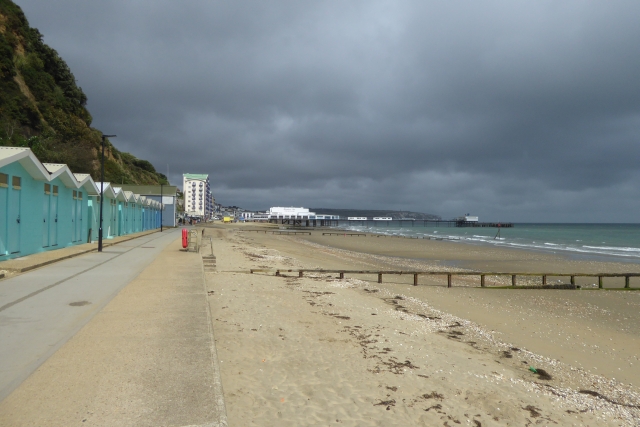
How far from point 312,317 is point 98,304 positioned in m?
4.39

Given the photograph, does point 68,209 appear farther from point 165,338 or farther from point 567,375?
point 567,375

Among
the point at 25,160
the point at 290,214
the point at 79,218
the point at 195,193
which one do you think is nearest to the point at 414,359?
the point at 25,160

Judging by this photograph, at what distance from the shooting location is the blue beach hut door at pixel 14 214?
1400 cm

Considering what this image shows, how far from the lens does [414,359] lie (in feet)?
22.0

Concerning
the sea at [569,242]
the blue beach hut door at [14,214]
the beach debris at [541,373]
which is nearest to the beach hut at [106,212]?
the blue beach hut door at [14,214]

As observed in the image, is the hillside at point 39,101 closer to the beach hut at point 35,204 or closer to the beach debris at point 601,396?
the beach hut at point 35,204

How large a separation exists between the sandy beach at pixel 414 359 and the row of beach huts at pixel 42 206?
7513mm

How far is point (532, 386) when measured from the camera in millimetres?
6062

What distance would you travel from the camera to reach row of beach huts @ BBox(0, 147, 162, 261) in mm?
13773

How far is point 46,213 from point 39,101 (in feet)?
98.8

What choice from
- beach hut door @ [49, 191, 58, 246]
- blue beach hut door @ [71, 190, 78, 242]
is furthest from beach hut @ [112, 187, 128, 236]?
beach hut door @ [49, 191, 58, 246]

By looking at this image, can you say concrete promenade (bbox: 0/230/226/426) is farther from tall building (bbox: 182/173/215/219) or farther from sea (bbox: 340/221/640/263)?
tall building (bbox: 182/173/215/219)

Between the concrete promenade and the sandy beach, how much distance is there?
535mm

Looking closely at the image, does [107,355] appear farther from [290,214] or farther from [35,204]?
[290,214]
